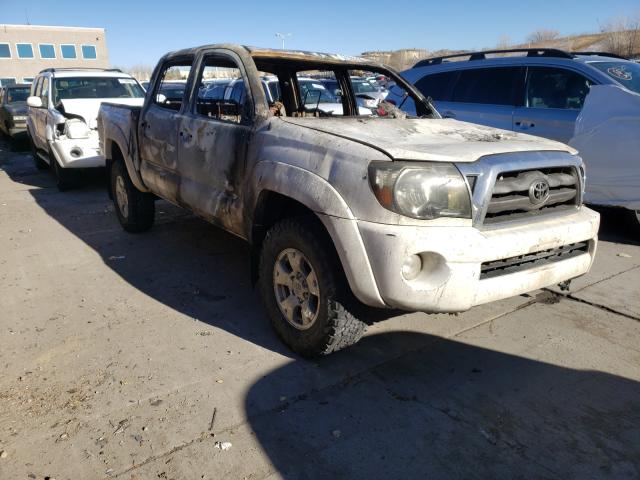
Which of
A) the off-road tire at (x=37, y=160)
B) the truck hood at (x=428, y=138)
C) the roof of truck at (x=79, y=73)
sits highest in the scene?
the roof of truck at (x=79, y=73)

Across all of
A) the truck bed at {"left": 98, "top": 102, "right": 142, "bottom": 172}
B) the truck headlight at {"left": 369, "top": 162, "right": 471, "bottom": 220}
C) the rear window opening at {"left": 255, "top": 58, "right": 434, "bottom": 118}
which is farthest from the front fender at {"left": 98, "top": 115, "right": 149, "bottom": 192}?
the truck headlight at {"left": 369, "top": 162, "right": 471, "bottom": 220}

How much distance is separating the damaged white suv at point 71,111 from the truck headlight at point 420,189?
633cm

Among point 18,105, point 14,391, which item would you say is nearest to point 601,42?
point 18,105

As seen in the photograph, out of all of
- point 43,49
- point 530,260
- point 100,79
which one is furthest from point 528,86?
point 43,49

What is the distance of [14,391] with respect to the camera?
269cm

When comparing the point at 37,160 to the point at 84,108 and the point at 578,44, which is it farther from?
the point at 578,44

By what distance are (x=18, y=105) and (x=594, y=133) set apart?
43.6 ft

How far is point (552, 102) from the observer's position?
563 centimetres

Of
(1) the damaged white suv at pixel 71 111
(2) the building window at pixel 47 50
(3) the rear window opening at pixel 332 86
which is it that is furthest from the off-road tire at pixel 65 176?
(2) the building window at pixel 47 50

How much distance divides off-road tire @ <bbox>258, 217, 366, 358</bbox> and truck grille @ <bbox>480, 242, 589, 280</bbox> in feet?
2.38

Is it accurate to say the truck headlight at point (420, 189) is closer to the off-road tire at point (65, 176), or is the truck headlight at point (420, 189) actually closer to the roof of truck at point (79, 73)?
the off-road tire at point (65, 176)

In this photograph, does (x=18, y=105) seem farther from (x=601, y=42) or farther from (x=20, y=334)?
(x=601, y=42)

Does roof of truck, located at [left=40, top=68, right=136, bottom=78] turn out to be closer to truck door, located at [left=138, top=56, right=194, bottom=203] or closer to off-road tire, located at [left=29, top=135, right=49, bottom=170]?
off-road tire, located at [left=29, top=135, right=49, bottom=170]

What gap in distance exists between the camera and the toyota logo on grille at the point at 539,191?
2639 mm
